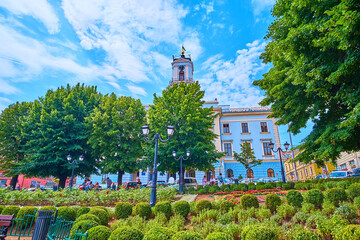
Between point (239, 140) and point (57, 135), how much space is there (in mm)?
27918

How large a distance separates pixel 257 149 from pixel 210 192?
22418mm

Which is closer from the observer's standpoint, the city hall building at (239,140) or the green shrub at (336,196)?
the green shrub at (336,196)

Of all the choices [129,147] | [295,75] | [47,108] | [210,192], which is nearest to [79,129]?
[47,108]

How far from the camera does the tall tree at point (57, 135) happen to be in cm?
1973

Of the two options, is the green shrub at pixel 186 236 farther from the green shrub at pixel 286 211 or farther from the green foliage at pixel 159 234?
the green shrub at pixel 286 211

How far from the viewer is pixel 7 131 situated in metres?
22.3

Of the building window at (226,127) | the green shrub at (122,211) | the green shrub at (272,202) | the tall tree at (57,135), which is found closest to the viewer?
the green shrub at (272,202)

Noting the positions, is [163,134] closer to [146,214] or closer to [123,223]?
[146,214]

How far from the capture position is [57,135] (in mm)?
20312

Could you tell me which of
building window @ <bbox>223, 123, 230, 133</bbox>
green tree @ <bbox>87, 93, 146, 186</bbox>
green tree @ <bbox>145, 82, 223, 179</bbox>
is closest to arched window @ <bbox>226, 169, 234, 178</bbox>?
building window @ <bbox>223, 123, 230, 133</bbox>

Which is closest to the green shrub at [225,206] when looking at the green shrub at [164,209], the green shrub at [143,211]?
the green shrub at [164,209]

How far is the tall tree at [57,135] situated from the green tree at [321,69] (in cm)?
1805

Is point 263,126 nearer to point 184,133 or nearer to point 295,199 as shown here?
point 184,133

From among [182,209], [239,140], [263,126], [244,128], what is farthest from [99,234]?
[263,126]
